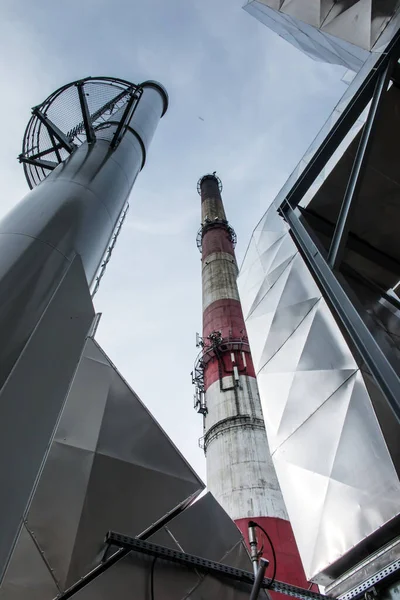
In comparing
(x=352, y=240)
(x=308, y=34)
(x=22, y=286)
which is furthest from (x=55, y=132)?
(x=308, y=34)

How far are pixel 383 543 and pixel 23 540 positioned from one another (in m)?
3.19

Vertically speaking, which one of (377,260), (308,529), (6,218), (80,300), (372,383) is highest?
(377,260)

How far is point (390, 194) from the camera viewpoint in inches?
220

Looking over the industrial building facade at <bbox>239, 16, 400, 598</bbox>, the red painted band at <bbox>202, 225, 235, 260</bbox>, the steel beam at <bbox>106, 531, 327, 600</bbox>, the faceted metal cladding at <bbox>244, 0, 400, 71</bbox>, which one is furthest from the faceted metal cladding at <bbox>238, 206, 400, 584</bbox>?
the red painted band at <bbox>202, 225, 235, 260</bbox>

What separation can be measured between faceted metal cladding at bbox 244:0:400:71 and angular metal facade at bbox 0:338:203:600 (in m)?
5.71

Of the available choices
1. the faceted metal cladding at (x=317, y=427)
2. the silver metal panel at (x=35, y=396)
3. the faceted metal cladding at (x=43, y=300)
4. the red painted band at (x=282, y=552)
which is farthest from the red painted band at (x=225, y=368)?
the silver metal panel at (x=35, y=396)

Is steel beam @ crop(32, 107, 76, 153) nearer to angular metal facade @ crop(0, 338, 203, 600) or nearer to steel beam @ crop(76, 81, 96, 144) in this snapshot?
steel beam @ crop(76, 81, 96, 144)

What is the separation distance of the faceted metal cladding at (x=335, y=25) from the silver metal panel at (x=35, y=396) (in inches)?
205

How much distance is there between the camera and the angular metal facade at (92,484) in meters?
3.60

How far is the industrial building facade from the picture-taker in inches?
138

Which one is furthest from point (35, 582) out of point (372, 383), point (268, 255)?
point (268, 255)

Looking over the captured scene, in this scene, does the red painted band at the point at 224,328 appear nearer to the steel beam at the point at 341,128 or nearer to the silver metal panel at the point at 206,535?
the steel beam at the point at 341,128

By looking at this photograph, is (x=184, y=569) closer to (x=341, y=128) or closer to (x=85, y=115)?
(x=341, y=128)

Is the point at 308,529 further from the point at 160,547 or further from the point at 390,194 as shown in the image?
the point at 390,194
